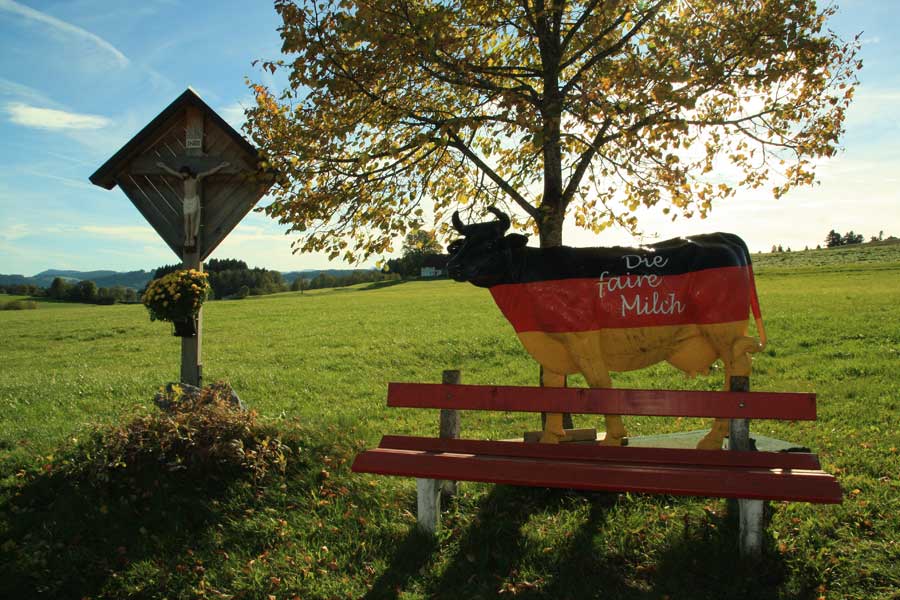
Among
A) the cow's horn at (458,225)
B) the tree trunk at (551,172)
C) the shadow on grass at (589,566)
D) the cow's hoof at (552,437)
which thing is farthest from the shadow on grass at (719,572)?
the cow's horn at (458,225)

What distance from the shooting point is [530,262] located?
5266mm

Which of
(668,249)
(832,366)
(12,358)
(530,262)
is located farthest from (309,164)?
(12,358)

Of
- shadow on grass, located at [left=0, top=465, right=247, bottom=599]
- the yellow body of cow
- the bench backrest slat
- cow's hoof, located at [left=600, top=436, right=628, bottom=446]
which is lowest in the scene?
shadow on grass, located at [left=0, top=465, right=247, bottom=599]

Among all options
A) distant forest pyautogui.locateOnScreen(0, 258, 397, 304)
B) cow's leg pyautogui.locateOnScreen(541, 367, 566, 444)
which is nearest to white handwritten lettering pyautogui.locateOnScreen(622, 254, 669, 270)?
cow's leg pyautogui.locateOnScreen(541, 367, 566, 444)

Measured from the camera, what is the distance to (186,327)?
7160mm

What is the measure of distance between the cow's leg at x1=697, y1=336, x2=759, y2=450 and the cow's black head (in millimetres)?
1867

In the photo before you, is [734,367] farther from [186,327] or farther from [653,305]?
[186,327]

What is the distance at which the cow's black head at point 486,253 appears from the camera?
17.2 ft

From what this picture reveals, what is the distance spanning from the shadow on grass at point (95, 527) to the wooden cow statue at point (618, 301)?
2.99m

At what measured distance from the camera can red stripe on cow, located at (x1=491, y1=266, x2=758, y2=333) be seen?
16.1 feet

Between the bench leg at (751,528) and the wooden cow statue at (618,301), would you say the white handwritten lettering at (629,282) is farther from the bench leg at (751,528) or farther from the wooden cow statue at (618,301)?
the bench leg at (751,528)

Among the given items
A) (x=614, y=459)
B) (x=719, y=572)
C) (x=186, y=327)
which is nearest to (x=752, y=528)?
(x=719, y=572)

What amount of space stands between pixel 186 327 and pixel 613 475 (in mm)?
5262

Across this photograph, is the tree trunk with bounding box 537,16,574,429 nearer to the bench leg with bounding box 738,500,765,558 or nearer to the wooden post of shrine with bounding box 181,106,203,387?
the bench leg with bounding box 738,500,765,558
